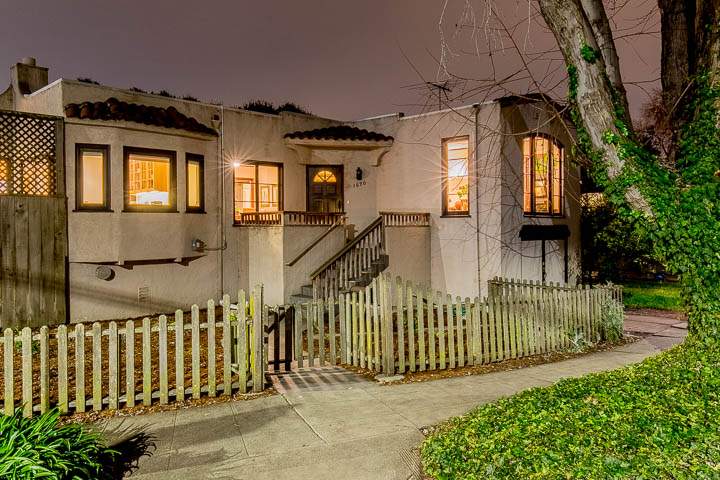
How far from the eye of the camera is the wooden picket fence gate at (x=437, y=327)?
26.6 ft

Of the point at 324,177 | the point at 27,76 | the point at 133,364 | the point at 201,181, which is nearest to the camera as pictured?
the point at 133,364

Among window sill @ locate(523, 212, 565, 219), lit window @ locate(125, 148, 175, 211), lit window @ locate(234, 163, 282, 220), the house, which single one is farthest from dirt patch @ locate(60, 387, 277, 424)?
window sill @ locate(523, 212, 565, 219)

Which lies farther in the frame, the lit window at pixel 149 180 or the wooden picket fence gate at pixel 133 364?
the lit window at pixel 149 180

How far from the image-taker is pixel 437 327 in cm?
916

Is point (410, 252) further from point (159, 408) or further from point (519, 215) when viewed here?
point (159, 408)

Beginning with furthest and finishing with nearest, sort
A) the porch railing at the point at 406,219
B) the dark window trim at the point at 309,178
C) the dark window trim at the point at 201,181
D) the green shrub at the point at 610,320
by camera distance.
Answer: the dark window trim at the point at 309,178
the porch railing at the point at 406,219
the dark window trim at the point at 201,181
the green shrub at the point at 610,320

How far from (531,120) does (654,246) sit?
947 centimetres

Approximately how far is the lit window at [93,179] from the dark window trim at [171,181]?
40 centimetres

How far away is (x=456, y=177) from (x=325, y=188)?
463 cm

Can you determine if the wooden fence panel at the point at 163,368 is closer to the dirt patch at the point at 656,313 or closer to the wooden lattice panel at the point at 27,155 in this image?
the wooden lattice panel at the point at 27,155

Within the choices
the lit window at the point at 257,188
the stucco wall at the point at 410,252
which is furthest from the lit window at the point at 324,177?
the stucco wall at the point at 410,252

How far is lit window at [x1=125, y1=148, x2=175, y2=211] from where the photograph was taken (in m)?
12.5

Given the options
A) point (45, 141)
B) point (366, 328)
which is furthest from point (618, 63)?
point (45, 141)

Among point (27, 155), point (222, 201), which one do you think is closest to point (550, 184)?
point (222, 201)
